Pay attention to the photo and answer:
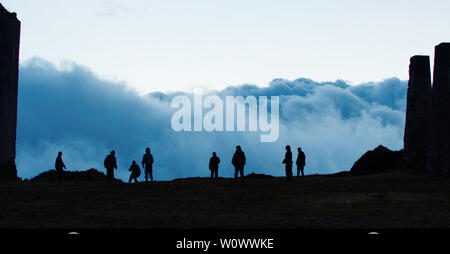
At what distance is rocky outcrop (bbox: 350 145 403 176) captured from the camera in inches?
1516

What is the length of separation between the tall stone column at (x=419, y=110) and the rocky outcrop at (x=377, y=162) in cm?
268

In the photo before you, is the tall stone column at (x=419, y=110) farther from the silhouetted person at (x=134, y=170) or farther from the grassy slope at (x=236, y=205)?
the silhouetted person at (x=134, y=170)

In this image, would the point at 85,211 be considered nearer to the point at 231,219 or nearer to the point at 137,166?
the point at 231,219

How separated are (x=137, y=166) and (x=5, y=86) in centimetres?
992

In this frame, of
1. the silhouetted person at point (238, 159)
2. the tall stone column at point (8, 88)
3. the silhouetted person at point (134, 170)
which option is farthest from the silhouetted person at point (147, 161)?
the tall stone column at point (8, 88)

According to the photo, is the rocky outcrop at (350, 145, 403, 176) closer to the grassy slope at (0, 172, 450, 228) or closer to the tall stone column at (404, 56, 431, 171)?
the tall stone column at (404, 56, 431, 171)

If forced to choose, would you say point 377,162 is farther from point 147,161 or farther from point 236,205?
point 236,205

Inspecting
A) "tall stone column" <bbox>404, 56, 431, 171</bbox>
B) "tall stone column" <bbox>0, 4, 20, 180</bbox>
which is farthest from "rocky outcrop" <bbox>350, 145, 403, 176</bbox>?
"tall stone column" <bbox>0, 4, 20, 180</bbox>

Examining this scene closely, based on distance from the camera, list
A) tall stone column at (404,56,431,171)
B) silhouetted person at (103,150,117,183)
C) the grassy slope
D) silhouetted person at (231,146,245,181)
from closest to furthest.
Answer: the grassy slope < silhouetted person at (231,146,245,181) < silhouetted person at (103,150,117,183) < tall stone column at (404,56,431,171)

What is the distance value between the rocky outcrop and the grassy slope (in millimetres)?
11535

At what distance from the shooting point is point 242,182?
26.2 meters

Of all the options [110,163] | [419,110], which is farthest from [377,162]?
[110,163]

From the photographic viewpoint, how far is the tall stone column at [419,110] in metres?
34.5
